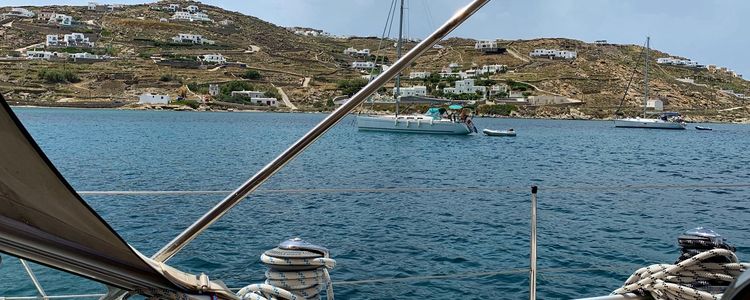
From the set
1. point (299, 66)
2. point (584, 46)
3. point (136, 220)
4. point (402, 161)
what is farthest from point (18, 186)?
point (584, 46)

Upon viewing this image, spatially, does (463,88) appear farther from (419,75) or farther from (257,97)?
(257,97)

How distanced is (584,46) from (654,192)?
520ft

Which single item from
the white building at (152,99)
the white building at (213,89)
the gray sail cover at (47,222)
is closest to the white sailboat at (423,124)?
the gray sail cover at (47,222)

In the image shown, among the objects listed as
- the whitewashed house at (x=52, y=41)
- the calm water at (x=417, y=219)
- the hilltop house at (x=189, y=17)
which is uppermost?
the hilltop house at (x=189, y=17)

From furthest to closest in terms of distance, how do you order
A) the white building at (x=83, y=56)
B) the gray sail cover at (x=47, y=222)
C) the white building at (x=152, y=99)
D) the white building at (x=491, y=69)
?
the white building at (x=491, y=69) → the white building at (x=83, y=56) → the white building at (x=152, y=99) → the gray sail cover at (x=47, y=222)

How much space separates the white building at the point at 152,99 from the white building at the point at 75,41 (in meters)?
37.3

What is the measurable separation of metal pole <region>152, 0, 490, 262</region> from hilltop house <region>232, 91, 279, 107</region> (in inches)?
4408

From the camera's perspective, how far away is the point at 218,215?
204 centimetres

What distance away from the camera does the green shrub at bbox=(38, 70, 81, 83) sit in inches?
4072

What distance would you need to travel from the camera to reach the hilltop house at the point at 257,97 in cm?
11220

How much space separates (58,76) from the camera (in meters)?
105

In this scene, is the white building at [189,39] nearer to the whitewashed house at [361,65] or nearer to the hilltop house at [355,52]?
the whitewashed house at [361,65]

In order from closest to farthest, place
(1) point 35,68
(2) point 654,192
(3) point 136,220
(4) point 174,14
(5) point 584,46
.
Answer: (3) point 136,220
(2) point 654,192
(1) point 35,68
(5) point 584,46
(4) point 174,14

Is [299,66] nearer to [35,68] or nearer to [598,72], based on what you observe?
[35,68]
